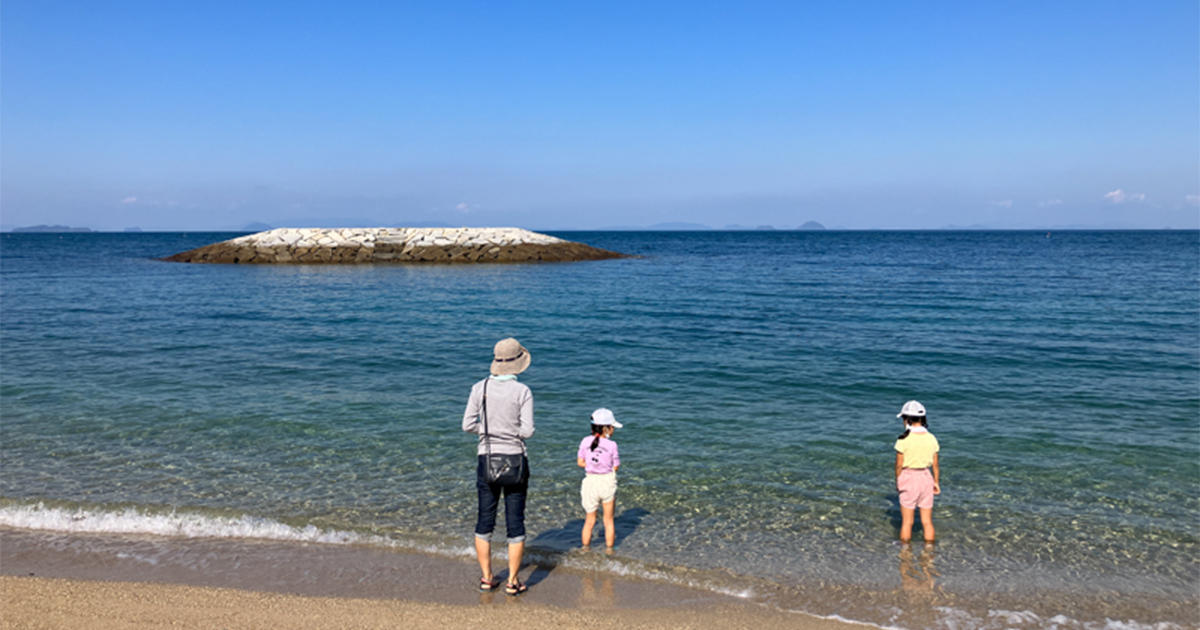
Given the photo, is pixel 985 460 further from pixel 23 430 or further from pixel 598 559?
pixel 23 430

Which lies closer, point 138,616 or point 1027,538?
point 138,616

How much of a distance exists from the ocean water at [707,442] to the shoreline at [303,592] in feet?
1.13

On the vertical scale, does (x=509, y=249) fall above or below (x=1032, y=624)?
above

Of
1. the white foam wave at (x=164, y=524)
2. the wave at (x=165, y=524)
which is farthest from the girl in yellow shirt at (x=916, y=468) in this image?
the white foam wave at (x=164, y=524)

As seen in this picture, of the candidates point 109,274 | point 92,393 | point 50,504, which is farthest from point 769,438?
point 109,274

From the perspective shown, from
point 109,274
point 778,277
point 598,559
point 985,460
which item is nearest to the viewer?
point 598,559

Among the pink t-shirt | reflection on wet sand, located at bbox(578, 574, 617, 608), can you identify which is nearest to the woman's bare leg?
reflection on wet sand, located at bbox(578, 574, 617, 608)

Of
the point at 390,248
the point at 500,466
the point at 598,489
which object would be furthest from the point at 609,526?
the point at 390,248

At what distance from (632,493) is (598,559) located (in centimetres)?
196

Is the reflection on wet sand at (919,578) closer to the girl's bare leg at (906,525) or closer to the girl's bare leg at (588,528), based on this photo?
the girl's bare leg at (906,525)

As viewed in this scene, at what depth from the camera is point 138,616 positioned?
596 centimetres

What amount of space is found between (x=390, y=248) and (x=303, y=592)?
189 ft

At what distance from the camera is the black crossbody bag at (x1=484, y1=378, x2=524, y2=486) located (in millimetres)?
5953

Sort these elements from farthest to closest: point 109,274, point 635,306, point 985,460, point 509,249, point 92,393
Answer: point 509,249, point 109,274, point 635,306, point 92,393, point 985,460
